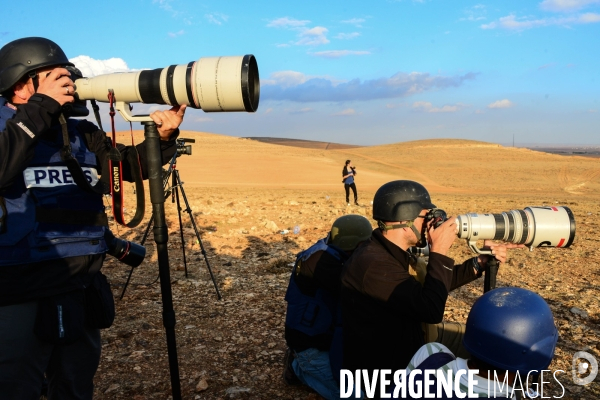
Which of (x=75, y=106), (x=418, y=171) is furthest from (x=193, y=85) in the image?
(x=418, y=171)

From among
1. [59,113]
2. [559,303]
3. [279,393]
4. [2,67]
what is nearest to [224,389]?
[279,393]

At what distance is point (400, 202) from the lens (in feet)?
10.1

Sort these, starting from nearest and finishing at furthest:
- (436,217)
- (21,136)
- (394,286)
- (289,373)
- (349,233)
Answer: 1. (21,136)
2. (394,286)
3. (436,217)
4. (289,373)
5. (349,233)

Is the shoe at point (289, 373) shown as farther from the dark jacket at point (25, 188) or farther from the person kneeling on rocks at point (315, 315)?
the dark jacket at point (25, 188)

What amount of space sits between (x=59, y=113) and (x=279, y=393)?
260cm

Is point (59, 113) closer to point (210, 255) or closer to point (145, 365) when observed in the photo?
point (145, 365)

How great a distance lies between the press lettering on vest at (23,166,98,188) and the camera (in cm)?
239

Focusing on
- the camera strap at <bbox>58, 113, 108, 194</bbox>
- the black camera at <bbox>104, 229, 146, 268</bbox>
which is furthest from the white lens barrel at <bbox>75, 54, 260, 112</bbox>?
the black camera at <bbox>104, 229, 146, 268</bbox>

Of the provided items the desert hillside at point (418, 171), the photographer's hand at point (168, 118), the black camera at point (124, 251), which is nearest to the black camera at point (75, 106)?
the photographer's hand at point (168, 118)

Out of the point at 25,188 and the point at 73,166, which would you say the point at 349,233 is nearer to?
the point at 73,166

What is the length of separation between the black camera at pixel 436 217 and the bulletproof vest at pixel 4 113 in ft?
7.88

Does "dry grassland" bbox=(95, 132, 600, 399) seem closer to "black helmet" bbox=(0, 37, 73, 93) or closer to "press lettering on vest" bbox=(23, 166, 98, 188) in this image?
"press lettering on vest" bbox=(23, 166, 98, 188)

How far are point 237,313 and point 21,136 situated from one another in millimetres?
3587

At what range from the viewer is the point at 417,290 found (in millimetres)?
2766
